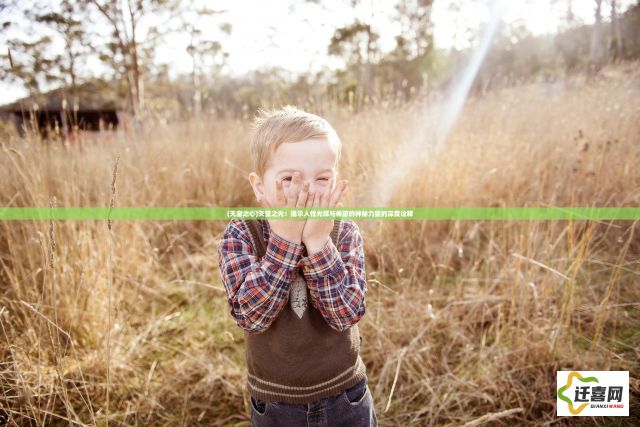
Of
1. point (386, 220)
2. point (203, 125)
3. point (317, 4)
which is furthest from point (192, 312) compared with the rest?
point (317, 4)

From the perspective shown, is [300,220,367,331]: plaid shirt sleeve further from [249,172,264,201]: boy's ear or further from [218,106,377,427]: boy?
[249,172,264,201]: boy's ear

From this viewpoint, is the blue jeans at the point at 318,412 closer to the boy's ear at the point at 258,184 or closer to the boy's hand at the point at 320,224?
the boy's hand at the point at 320,224

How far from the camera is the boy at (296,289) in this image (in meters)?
0.78

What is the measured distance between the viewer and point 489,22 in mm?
17500

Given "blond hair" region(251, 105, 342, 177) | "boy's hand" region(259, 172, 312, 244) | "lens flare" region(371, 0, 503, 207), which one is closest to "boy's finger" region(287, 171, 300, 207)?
"boy's hand" region(259, 172, 312, 244)

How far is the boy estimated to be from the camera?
78 cm

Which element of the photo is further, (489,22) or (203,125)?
(489,22)

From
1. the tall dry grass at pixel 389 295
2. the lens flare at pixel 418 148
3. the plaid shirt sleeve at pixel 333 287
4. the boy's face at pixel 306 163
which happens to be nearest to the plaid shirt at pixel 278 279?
the plaid shirt sleeve at pixel 333 287

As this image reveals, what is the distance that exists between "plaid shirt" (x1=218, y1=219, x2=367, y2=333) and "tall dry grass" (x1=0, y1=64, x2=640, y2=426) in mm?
323

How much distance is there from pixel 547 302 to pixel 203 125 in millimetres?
3515

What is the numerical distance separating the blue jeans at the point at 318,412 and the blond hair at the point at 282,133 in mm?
572

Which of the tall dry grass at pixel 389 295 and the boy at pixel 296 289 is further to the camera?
the tall dry grass at pixel 389 295

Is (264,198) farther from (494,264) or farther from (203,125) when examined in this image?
(203,125)

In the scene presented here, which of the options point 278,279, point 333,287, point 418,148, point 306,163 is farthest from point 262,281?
point 418,148
